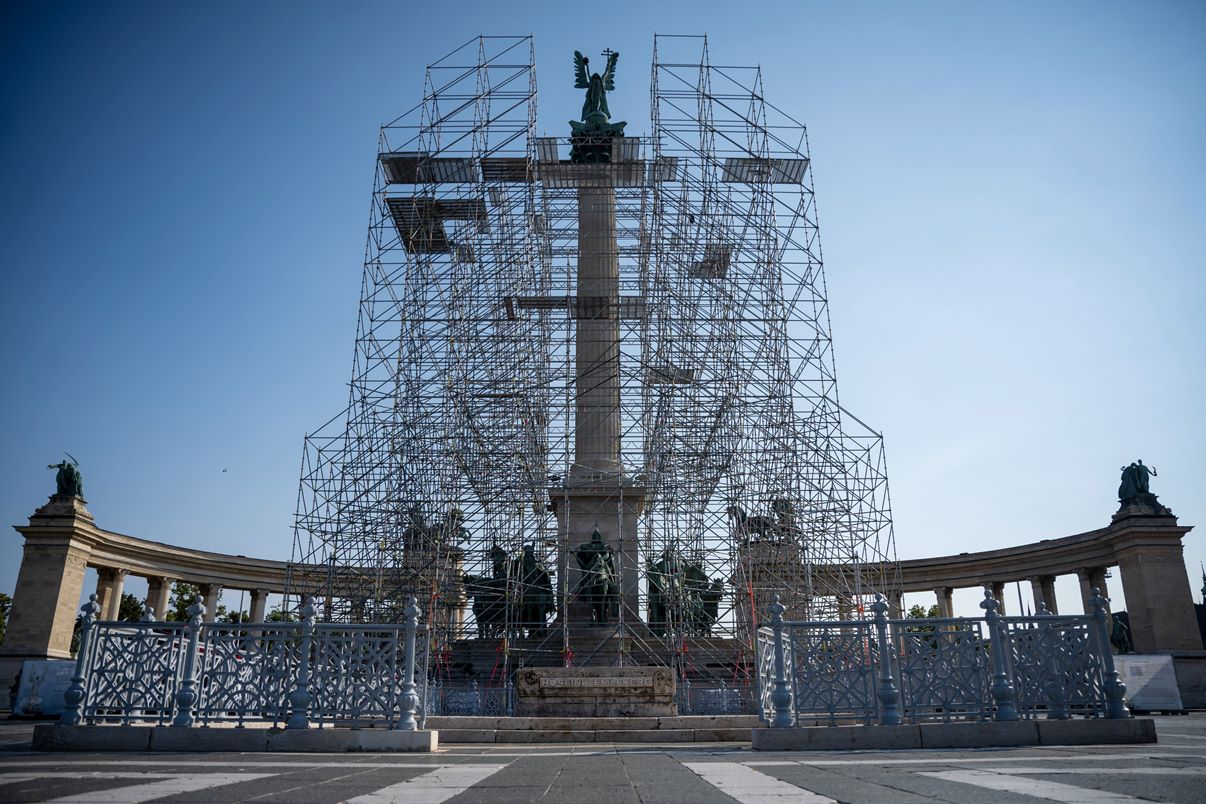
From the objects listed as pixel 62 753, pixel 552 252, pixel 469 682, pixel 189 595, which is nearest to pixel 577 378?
pixel 552 252

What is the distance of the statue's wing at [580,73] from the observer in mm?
42188

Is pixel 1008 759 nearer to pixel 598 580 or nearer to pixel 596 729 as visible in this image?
pixel 596 729

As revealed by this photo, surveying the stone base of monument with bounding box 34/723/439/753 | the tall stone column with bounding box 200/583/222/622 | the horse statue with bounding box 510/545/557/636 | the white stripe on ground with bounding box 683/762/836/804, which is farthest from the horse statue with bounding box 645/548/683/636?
the tall stone column with bounding box 200/583/222/622

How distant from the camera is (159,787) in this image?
6918mm

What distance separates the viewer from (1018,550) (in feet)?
156

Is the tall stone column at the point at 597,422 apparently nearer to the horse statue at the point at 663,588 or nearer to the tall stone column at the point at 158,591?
the horse statue at the point at 663,588

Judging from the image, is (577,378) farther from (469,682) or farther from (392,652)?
(392,652)

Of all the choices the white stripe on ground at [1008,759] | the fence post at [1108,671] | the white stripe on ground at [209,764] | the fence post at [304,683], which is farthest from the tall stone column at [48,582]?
the fence post at [1108,671]

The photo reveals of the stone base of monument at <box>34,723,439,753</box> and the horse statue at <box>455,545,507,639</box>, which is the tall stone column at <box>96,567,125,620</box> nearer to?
the horse statue at <box>455,545,507,639</box>

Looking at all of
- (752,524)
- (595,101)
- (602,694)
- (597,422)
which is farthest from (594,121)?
(602,694)

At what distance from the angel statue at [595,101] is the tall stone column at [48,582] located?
32.5 m

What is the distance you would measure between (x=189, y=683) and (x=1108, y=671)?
44.8 ft

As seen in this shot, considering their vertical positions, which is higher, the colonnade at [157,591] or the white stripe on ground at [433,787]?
the colonnade at [157,591]

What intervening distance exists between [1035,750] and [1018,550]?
40591mm
